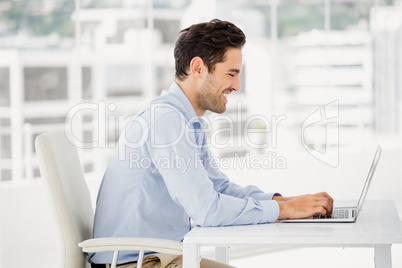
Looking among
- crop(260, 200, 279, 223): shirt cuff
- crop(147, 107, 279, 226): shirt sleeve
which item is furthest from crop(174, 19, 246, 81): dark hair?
crop(260, 200, 279, 223): shirt cuff

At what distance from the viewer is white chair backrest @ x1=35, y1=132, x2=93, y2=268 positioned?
1789 mm

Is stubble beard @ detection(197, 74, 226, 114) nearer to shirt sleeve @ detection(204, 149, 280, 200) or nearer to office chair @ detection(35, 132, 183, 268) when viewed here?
shirt sleeve @ detection(204, 149, 280, 200)

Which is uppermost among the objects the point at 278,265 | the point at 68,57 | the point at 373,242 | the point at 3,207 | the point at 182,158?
the point at 68,57

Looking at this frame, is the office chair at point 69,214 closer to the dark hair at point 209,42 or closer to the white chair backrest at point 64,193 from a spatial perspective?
the white chair backrest at point 64,193

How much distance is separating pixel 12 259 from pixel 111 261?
265 centimetres

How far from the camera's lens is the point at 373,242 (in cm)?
158

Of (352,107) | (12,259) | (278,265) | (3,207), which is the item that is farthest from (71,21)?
(352,107)

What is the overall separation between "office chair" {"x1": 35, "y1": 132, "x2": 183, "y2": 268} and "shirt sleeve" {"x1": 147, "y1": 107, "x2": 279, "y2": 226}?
0.14 metres

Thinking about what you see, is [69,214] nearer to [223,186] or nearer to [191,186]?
[191,186]

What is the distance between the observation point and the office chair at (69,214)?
1.69 m

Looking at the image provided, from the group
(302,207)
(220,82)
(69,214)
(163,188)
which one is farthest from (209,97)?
(69,214)

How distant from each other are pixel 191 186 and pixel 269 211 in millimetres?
237

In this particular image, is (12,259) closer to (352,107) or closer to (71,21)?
(71,21)

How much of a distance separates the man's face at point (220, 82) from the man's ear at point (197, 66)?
0.02 meters
